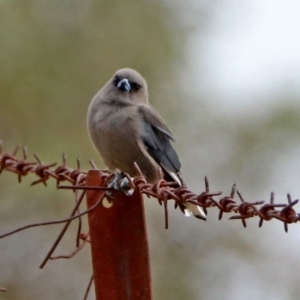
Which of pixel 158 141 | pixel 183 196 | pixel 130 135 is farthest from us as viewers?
pixel 158 141

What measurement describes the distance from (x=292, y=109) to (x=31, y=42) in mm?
3770

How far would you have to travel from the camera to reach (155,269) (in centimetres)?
826

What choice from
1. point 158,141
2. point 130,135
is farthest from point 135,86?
point 130,135

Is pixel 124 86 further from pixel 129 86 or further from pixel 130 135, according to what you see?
pixel 130 135

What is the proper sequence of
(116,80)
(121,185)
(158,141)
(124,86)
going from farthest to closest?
1. (116,80)
2. (124,86)
3. (158,141)
4. (121,185)

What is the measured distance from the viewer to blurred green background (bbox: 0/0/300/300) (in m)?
8.23

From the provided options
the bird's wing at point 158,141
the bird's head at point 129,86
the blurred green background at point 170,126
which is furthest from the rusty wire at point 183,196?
the blurred green background at point 170,126

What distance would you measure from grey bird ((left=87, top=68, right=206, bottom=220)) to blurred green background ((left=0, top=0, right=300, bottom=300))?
11.0 feet

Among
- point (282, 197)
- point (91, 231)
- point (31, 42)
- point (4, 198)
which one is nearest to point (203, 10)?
point (31, 42)

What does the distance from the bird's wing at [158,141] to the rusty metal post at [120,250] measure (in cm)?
174

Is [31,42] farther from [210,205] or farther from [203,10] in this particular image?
[210,205]

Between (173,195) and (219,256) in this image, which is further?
(219,256)

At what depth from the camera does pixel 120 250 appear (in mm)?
2715

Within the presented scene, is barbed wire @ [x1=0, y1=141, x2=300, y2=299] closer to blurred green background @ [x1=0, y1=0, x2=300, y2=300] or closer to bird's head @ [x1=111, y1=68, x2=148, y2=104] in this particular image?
bird's head @ [x1=111, y1=68, x2=148, y2=104]
